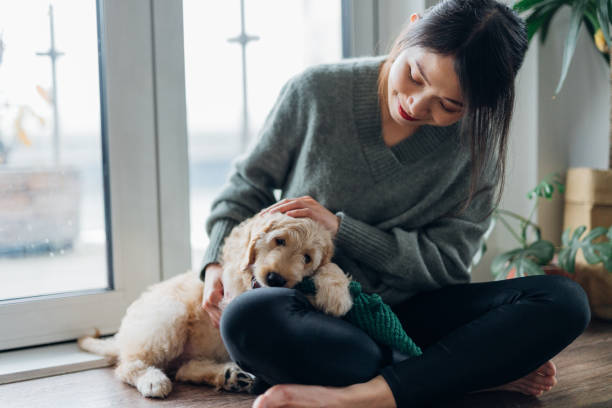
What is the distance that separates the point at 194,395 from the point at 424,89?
2.89 ft

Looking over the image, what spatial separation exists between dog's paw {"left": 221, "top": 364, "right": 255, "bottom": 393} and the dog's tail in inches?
13.5

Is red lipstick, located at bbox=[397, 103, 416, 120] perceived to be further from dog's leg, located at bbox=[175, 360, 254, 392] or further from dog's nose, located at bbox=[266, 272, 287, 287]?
dog's leg, located at bbox=[175, 360, 254, 392]

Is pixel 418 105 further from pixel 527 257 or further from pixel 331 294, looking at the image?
pixel 527 257

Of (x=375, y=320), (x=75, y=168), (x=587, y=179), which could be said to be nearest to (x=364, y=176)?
(x=375, y=320)

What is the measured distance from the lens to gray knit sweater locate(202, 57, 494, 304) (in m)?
1.37

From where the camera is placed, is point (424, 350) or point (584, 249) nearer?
point (424, 350)

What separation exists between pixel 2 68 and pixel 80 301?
2.31 ft

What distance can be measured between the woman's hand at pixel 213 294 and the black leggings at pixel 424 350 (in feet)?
0.48

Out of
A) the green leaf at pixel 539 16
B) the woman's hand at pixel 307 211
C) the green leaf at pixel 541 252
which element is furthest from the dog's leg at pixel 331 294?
the green leaf at pixel 539 16

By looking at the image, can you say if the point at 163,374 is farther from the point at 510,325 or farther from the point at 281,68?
the point at 281,68

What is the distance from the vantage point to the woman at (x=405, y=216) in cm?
113

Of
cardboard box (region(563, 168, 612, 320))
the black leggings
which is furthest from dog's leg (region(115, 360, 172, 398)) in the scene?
cardboard box (region(563, 168, 612, 320))

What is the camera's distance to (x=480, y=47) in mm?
1137

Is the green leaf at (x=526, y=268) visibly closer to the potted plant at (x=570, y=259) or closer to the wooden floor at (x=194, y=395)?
the potted plant at (x=570, y=259)
